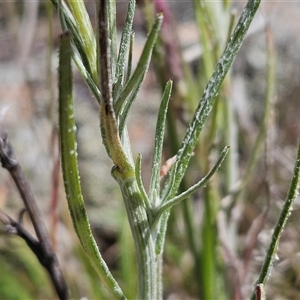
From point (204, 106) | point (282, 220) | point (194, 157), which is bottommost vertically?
point (282, 220)

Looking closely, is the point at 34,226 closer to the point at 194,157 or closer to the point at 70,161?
the point at 70,161

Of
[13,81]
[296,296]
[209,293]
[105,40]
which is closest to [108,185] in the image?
[13,81]

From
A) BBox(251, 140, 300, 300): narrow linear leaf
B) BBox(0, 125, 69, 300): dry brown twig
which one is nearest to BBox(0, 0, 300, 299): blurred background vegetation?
BBox(0, 125, 69, 300): dry brown twig

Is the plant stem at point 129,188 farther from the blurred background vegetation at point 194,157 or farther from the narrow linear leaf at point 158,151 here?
the blurred background vegetation at point 194,157

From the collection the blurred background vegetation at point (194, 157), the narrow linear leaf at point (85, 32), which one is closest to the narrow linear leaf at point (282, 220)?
the narrow linear leaf at point (85, 32)

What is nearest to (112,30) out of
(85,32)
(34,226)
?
(85,32)

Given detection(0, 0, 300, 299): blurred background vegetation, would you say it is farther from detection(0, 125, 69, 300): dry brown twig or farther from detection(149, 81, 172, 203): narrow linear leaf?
detection(149, 81, 172, 203): narrow linear leaf

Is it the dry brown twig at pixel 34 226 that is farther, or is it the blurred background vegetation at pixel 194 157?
the blurred background vegetation at pixel 194 157
